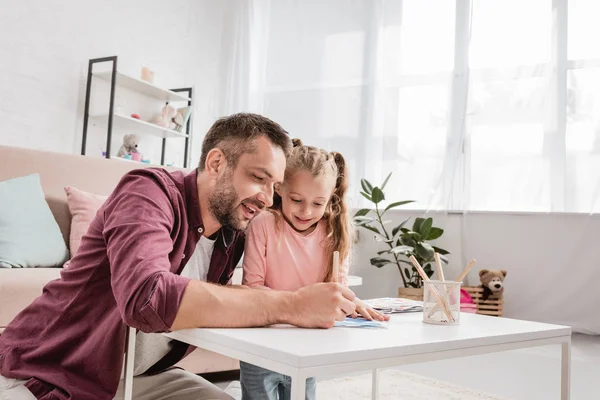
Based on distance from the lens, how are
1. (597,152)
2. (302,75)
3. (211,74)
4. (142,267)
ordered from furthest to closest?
(211,74), (302,75), (597,152), (142,267)

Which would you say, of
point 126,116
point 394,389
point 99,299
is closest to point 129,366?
point 99,299

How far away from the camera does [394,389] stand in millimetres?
2199

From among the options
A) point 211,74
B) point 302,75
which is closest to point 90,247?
point 302,75

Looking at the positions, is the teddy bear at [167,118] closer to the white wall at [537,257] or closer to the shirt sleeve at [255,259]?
the white wall at [537,257]

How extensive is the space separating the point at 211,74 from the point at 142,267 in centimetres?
469

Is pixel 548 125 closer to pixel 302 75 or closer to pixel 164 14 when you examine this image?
pixel 302 75

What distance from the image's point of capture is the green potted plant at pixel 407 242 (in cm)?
373

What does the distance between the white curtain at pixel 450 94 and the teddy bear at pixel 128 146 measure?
1.22m

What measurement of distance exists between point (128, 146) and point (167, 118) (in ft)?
1.40

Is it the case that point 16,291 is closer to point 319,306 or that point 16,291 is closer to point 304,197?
point 304,197

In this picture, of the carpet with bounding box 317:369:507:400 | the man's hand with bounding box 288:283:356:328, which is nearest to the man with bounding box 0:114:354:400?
the man's hand with bounding box 288:283:356:328

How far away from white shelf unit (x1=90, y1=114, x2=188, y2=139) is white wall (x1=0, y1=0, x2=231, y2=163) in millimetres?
132

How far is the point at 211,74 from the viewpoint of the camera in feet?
17.3

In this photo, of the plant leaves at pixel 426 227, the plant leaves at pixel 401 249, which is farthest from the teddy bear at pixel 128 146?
the plant leaves at pixel 426 227
